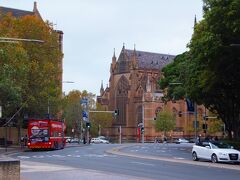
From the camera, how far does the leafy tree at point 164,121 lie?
128125 millimetres

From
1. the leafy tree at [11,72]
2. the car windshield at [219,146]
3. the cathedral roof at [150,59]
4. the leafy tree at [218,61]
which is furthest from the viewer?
the cathedral roof at [150,59]

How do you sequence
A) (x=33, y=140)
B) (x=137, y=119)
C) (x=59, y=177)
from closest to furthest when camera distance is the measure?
(x=59, y=177)
(x=33, y=140)
(x=137, y=119)

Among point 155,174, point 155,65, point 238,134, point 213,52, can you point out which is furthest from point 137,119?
point 155,174

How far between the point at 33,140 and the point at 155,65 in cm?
9414

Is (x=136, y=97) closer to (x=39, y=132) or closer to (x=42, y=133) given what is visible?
(x=42, y=133)

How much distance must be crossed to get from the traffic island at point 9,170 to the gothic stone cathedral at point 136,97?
12152 centimetres

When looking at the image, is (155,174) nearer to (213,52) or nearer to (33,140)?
(213,52)

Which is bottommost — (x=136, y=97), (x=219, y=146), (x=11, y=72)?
(x=219, y=146)

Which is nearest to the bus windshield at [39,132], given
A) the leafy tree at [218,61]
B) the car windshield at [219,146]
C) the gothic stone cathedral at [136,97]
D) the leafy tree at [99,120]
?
the leafy tree at [218,61]

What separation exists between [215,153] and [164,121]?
308 feet

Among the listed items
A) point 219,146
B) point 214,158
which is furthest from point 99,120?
point 214,158

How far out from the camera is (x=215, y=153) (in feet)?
112

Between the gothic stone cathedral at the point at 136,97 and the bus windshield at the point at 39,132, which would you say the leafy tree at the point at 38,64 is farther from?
the gothic stone cathedral at the point at 136,97

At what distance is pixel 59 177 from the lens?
21.8 m
